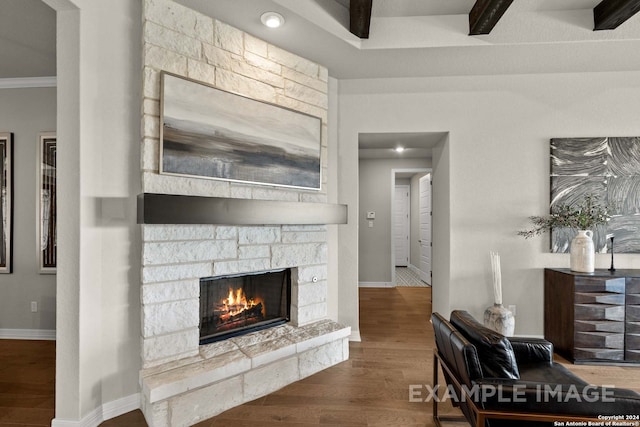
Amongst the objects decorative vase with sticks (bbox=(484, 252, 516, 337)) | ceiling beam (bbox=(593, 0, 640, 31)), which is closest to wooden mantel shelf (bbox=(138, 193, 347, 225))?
decorative vase with sticks (bbox=(484, 252, 516, 337))

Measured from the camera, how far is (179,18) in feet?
7.47

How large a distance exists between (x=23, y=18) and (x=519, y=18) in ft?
12.7

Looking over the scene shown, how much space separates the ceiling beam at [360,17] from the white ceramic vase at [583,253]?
8.89ft

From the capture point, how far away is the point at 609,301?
2.89 meters

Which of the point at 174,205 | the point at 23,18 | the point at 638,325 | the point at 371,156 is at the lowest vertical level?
the point at 638,325

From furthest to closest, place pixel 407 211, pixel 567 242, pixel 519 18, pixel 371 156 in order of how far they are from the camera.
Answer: pixel 407 211
pixel 371 156
pixel 567 242
pixel 519 18

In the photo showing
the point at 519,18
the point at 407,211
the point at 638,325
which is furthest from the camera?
the point at 407,211

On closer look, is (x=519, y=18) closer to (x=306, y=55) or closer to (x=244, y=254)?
(x=306, y=55)

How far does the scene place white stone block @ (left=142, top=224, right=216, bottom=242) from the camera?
6.90ft

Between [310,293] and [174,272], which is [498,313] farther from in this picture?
[174,272]

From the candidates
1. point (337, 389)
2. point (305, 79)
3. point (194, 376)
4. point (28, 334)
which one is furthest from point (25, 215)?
point (337, 389)

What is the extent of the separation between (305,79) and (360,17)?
0.71 meters

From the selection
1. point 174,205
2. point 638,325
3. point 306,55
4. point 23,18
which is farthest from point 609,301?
point 23,18

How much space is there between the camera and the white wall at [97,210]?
6.39 ft
